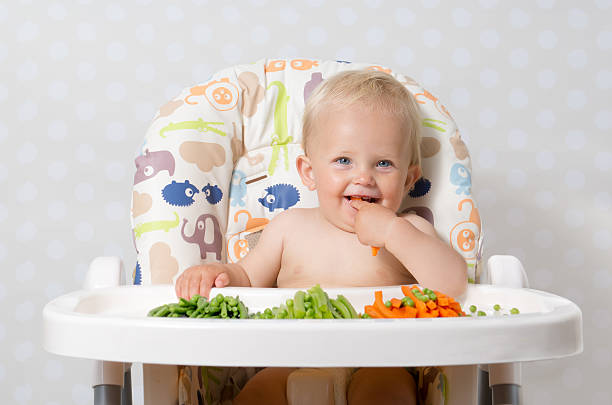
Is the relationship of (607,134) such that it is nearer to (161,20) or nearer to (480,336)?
(161,20)

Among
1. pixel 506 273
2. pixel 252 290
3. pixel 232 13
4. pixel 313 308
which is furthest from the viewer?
pixel 232 13

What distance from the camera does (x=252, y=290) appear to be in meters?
0.91

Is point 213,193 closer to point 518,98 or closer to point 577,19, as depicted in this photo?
point 518,98

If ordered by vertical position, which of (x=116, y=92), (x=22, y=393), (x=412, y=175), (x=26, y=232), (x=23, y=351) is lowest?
(x=22, y=393)

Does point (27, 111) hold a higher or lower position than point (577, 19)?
lower

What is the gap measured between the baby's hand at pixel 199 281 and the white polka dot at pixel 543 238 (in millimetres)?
1036

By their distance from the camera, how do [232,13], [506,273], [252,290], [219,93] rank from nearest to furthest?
[252,290] → [506,273] → [219,93] → [232,13]

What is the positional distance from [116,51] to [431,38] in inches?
29.2

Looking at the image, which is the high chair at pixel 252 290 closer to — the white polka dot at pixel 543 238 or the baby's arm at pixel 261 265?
the baby's arm at pixel 261 265

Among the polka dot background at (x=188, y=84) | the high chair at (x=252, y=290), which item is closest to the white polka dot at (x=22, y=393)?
the polka dot background at (x=188, y=84)

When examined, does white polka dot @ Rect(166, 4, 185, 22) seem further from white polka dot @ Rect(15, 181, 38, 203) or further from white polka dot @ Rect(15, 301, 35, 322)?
A: white polka dot @ Rect(15, 301, 35, 322)

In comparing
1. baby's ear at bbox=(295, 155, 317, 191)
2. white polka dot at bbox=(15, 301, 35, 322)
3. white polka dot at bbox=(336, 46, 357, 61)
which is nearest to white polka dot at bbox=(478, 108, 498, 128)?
white polka dot at bbox=(336, 46, 357, 61)

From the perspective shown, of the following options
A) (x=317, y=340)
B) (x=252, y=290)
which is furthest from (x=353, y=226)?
(x=317, y=340)

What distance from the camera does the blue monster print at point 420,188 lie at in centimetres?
119
